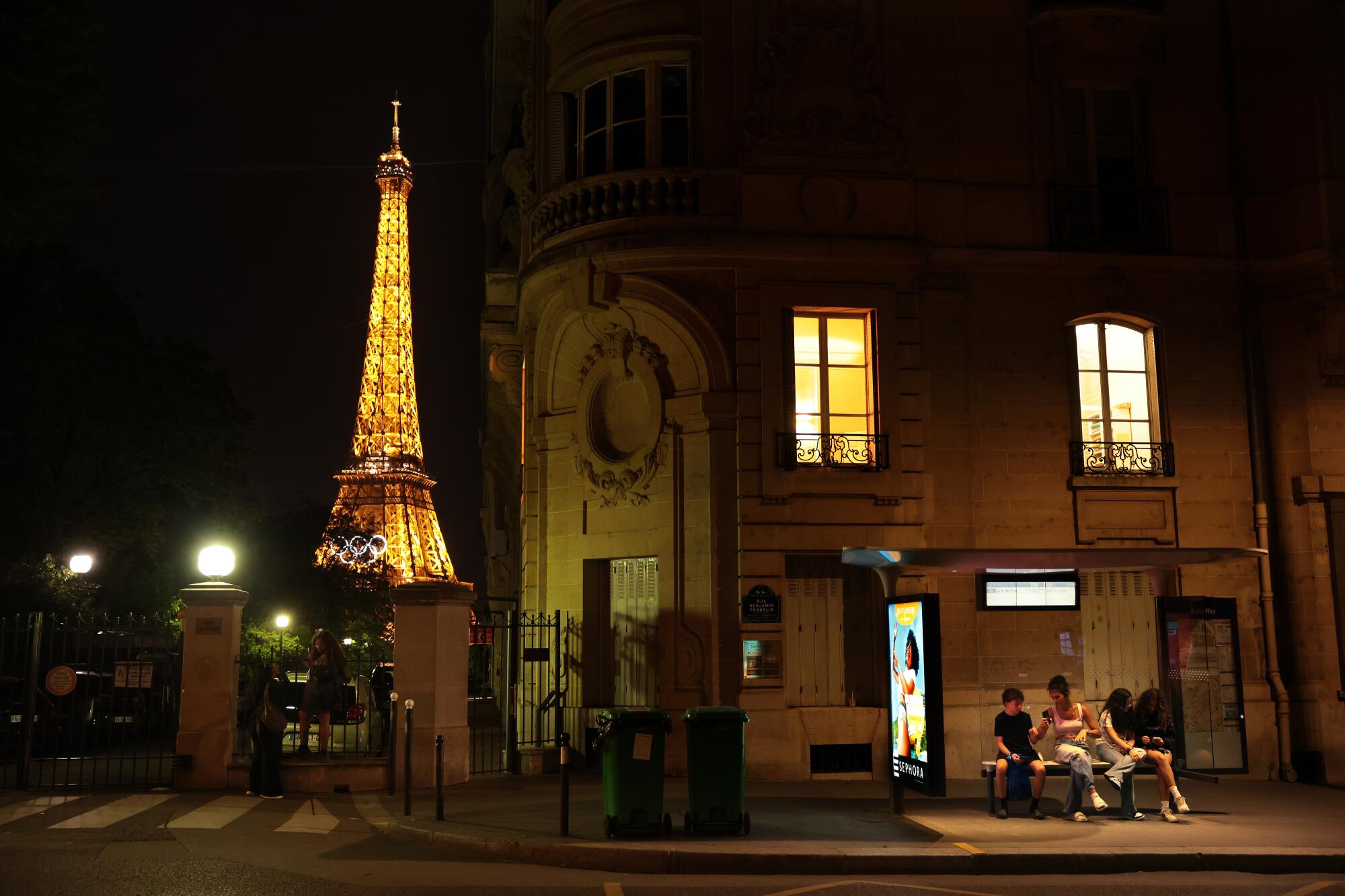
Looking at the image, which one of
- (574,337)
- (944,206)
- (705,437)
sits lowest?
(705,437)

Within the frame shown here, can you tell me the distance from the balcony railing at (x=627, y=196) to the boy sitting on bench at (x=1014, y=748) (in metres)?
8.14

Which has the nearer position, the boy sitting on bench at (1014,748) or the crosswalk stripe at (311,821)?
the crosswalk stripe at (311,821)

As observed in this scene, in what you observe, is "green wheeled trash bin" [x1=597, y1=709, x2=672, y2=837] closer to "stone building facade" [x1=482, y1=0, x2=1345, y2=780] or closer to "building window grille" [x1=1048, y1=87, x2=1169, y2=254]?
"stone building facade" [x1=482, y1=0, x2=1345, y2=780]

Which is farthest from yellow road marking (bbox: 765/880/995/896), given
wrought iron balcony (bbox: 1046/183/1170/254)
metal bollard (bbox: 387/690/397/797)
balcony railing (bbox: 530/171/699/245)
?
wrought iron balcony (bbox: 1046/183/1170/254)

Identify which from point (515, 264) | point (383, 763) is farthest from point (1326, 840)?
point (515, 264)

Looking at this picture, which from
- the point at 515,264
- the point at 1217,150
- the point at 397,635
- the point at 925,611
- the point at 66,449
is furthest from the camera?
the point at 66,449

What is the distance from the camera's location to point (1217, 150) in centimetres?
1930

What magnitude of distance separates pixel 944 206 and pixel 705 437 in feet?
16.1

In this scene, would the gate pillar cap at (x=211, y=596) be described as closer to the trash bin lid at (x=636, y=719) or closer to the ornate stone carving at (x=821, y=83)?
the trash bin lid at (x=636, y=719)

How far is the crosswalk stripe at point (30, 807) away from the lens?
44.4ft

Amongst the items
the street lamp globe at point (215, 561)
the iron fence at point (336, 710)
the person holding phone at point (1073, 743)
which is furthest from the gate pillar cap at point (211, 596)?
the person holding phone at point (1073, 743)

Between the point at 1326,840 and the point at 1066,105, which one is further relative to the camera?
the point at 1066,105

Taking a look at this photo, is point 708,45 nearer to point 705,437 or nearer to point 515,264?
point 705,437

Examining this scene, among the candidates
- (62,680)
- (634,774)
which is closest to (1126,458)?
(634,774)
